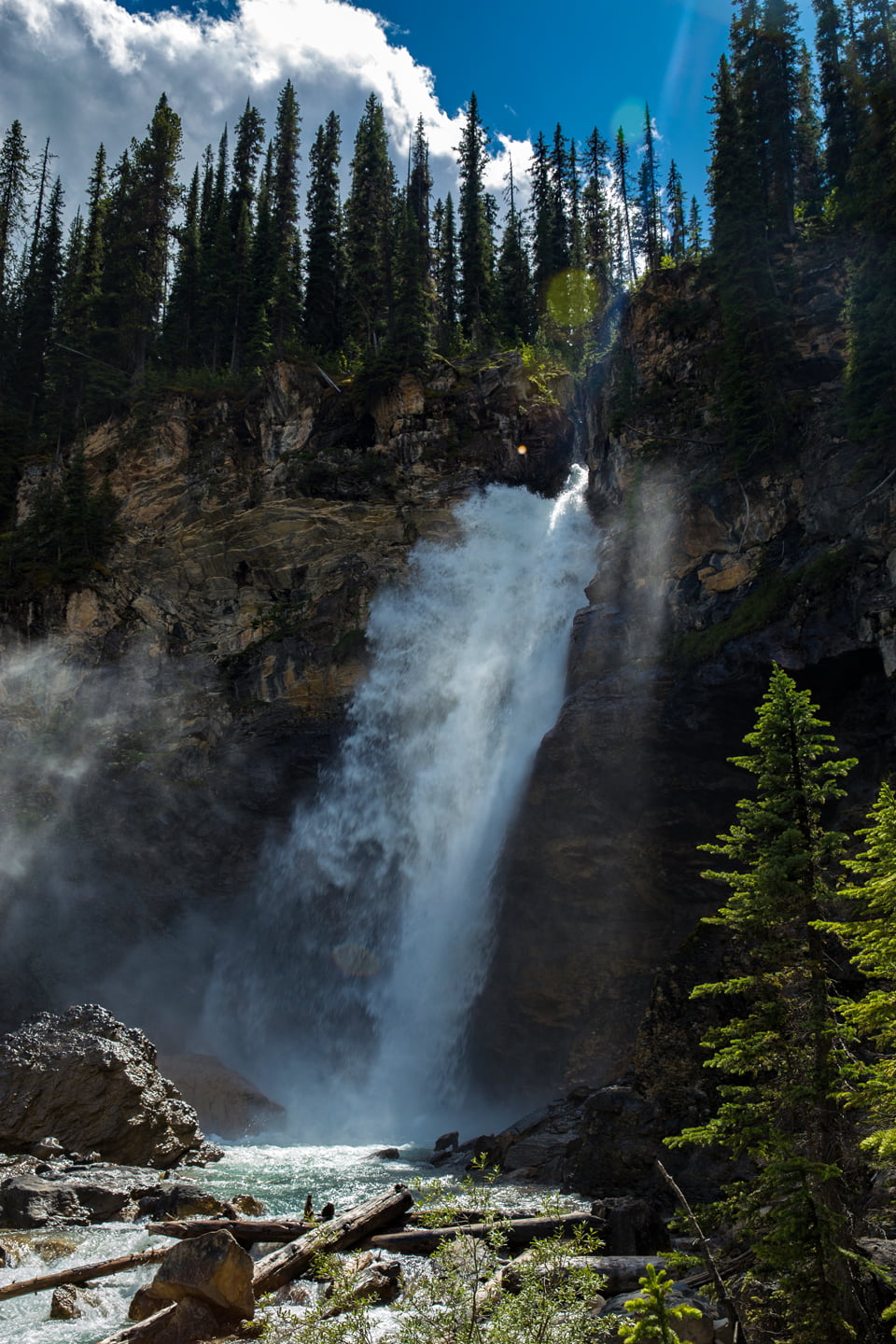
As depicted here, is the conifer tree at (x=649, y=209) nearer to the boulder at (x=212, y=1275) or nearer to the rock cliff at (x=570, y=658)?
the rock cliff at (x=570, y=658)

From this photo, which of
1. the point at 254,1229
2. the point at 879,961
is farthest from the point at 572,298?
the point at 254,1229

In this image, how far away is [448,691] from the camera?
109 ft

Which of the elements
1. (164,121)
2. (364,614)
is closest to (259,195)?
(164,121)

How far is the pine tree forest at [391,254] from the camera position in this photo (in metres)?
32.5

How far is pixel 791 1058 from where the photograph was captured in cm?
871

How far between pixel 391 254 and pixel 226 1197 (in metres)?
48.5

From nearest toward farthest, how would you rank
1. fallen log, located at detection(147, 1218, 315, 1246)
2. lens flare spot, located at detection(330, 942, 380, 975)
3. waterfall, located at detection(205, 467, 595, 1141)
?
fallen log, located at detection(147, 1218, 315, 1246)
waterfall, located at detection(205, 467, 595, 1141)
lens flare spot, located at detection(330, 942, 380, 975)

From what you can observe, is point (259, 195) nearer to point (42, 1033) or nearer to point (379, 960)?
point (379, 960)

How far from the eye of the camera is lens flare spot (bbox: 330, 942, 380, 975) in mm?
28531

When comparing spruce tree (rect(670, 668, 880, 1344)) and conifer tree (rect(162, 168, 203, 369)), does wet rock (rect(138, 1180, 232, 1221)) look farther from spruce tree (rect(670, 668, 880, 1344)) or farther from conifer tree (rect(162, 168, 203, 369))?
conifer tree (rect(162, 168, 203, 369))

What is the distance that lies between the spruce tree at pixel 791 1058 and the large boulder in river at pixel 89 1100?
12.5 m

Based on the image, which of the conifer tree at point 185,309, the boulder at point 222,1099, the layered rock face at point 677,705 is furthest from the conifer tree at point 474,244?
Answer: the boulder at point 222,1099

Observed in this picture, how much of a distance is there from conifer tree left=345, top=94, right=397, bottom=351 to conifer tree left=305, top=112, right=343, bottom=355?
0.83 m

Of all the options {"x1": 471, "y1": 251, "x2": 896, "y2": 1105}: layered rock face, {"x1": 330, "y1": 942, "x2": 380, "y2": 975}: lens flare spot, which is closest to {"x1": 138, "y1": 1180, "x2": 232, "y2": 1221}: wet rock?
{"x1": 471, "y1": 251, "x2": 896, "y2": 1105}: layered rock face
